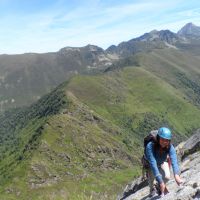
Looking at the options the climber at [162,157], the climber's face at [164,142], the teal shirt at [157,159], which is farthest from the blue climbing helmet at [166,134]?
the teal shirt at [157,159]

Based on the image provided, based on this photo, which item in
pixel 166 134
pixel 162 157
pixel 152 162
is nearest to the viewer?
pixel 166 134

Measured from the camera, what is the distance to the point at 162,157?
21516 mm

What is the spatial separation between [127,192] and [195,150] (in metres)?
7.46

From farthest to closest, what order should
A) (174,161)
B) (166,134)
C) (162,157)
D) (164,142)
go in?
(162,157), (174,161), (164,142), (166,134)

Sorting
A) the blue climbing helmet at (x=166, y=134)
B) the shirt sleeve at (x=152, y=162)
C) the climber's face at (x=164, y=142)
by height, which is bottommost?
the shirt sleeve at (x=152, y=162)

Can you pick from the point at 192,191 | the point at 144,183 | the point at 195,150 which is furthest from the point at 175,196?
the point at 195,150

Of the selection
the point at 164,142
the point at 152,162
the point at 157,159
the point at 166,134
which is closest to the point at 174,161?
the point at 164,142

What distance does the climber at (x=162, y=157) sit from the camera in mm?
19683

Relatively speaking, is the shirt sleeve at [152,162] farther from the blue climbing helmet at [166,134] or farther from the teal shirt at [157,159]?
the blue climbing helmet at [166,134]

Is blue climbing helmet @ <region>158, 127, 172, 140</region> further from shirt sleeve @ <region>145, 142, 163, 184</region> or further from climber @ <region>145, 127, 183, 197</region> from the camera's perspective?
shirt sleeve @ <region>145, 142, 163, 184</region>

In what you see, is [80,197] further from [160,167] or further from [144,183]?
[144,183]

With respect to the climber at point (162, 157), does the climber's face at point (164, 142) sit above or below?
above

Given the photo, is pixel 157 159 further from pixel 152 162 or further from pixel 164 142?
pixel 164 142

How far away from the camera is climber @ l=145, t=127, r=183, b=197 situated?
64.6 ft
